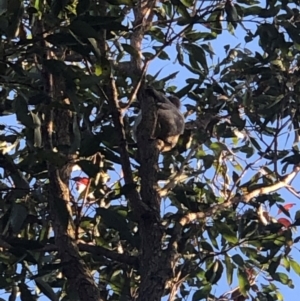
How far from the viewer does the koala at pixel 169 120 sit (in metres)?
3.02

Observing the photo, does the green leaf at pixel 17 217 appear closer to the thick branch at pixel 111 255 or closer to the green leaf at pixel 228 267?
the thick branch at pixel 111 255

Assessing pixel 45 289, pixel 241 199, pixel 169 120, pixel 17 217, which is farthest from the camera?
pixel 169 120

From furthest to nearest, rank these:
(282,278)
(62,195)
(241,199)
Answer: (282,278) → (241,199) → (62,195)

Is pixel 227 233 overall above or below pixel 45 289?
above

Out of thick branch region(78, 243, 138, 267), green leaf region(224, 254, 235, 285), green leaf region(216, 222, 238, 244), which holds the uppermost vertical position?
green leaf region(216, 222, 238, 244)

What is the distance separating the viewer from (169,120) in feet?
10.6

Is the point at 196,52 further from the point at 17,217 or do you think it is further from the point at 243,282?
the point at 17,217

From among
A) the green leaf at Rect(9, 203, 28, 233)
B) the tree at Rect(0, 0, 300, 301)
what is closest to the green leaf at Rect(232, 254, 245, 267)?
the tree at Rect(0, 0, 300, 301)

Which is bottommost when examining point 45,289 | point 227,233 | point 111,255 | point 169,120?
point 45,289

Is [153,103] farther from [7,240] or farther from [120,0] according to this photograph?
[7,240]

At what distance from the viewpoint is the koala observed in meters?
3.02

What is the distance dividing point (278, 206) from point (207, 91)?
536 mm

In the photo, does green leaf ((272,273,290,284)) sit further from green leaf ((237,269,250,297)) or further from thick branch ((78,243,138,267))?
thick branch ((78,243,138,267))

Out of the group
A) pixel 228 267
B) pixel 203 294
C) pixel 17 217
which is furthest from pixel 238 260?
pixel 17 217
